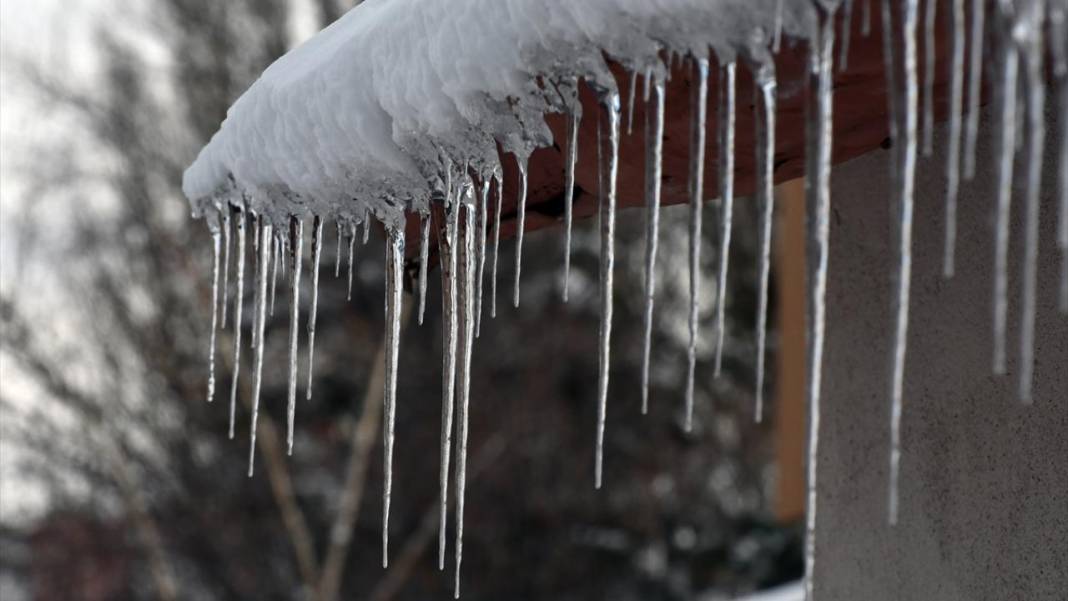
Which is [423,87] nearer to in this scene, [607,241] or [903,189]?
[607,241]

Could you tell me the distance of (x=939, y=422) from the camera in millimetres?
2084

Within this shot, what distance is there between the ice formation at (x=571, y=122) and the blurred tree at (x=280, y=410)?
337 inches

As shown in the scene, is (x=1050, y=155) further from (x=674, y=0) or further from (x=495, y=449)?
(x=495, y=449)

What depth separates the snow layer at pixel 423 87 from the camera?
1374mm

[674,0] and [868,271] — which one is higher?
[674,0]

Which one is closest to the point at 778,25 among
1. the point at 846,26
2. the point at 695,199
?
the point at 846,26

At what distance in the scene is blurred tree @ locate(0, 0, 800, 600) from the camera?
10.8 metres

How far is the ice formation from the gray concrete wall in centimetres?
7

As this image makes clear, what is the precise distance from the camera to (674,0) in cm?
132

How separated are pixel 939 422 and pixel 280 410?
9.64m

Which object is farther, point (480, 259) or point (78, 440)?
point (78, 440)

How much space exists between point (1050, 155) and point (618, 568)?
10017 mm

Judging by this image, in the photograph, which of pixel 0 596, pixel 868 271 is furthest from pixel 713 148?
pixel 0 596

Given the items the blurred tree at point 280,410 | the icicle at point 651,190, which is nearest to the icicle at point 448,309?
the icicle at point 651,190
